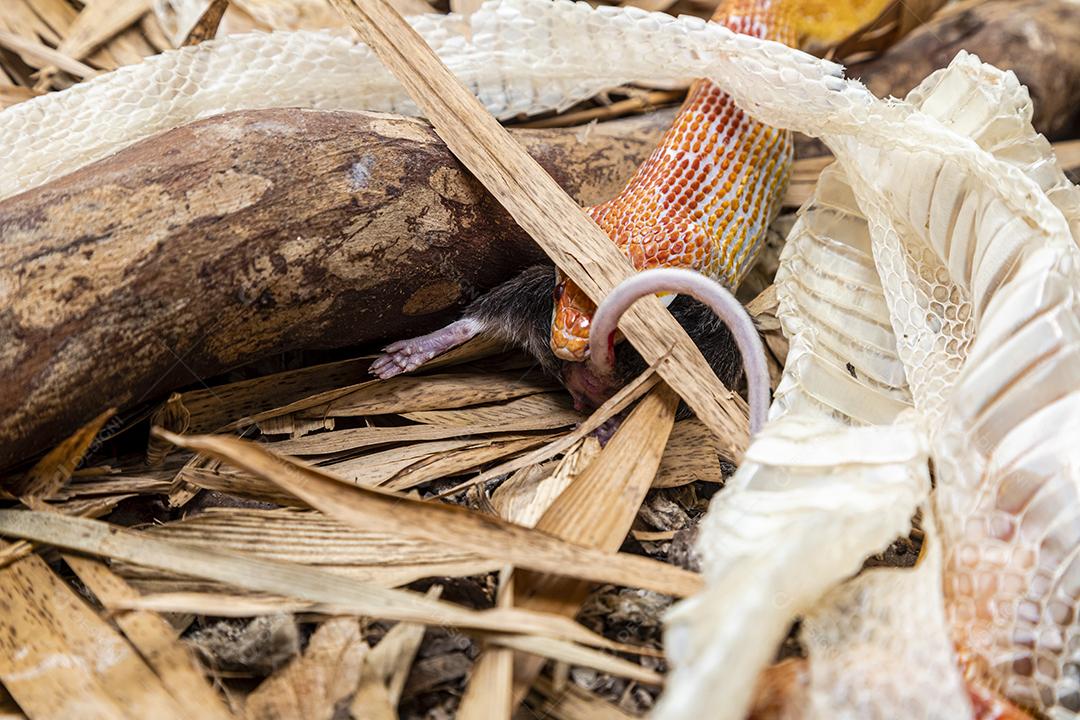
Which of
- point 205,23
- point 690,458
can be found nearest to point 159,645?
point 690,458

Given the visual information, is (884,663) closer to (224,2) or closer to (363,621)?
(363,621)

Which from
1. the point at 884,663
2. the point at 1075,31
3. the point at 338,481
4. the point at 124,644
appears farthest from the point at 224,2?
the point at 1075,31

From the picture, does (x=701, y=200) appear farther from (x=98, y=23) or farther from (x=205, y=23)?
(x=98, y=23)

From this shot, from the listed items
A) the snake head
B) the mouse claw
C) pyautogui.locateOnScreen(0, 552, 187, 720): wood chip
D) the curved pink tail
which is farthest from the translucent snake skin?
pyautogui.locateOnScreen(0, 552, 187, 720): wood chip


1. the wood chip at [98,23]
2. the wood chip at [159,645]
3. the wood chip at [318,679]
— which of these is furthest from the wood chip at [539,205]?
the wood chip at [98,23]

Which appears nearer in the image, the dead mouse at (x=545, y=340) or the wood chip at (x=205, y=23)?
the dead mouse at (x=545, y=340)

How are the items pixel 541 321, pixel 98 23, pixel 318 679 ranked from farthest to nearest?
pixel 98 23
pixel 541 321
pixel 318 679

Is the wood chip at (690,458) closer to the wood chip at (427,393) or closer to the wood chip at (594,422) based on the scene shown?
the wood chip at (594,422)
